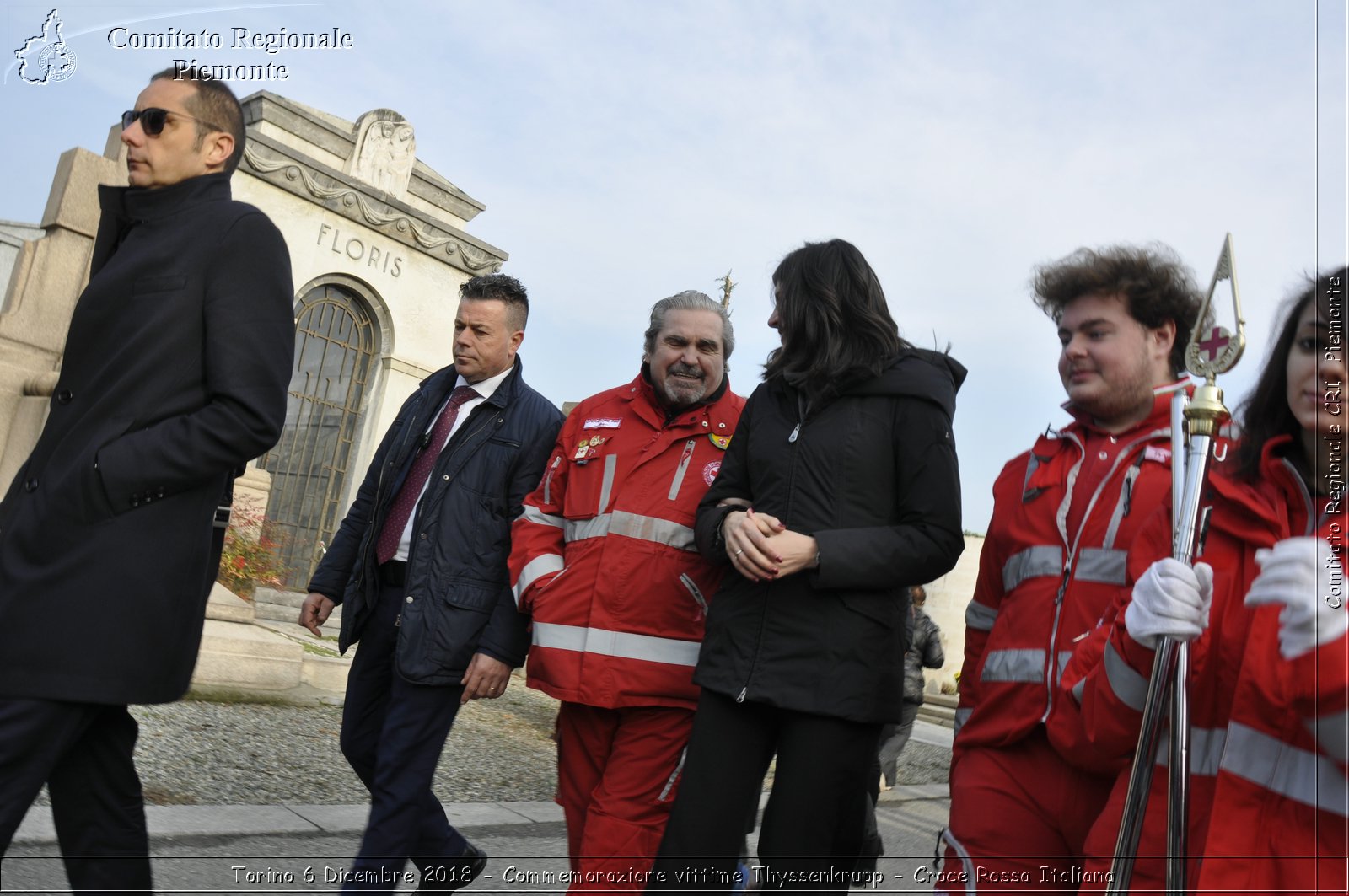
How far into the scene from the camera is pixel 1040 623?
264cm

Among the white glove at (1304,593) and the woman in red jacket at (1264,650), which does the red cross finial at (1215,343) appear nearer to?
the woman in red jacket at (1264,650)

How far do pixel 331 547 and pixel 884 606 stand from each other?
2278 mm

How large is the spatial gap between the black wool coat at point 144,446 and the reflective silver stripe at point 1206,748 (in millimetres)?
2059

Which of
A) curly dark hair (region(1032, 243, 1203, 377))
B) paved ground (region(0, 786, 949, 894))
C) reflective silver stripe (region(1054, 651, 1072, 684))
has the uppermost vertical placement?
curly dark hair (region(1032, 243, 1203, 377))

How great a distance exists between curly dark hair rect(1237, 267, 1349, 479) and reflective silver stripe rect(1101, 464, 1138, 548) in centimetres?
48

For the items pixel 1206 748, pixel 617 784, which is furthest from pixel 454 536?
pixel 1206 748

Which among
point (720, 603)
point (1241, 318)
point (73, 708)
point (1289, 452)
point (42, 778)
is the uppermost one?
point (1241, 318)

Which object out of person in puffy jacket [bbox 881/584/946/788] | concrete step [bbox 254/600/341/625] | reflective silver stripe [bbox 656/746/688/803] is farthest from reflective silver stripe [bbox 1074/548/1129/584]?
concrete step [bbox 254/600/341/625]

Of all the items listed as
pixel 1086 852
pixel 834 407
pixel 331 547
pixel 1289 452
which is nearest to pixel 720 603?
pixel 834 407

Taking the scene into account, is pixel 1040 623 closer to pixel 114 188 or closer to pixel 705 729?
pixel 705 729

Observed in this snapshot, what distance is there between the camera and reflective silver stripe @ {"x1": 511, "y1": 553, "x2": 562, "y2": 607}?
3.49 m

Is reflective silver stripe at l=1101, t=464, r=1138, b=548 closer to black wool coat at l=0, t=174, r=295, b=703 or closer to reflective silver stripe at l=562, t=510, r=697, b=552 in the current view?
reflective silver stripe at l=562, t=510, r=697, b=552

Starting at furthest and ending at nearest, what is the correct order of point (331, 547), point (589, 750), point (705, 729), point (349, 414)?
1. point (349, 414)
2. point (331, 547)
3. point (589, 750)
4. point (705, 729)

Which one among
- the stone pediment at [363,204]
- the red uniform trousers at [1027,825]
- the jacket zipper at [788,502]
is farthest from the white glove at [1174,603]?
the stone pediment at [363,204]
